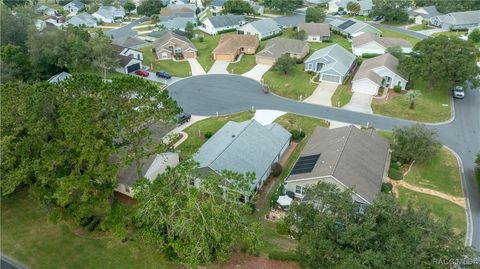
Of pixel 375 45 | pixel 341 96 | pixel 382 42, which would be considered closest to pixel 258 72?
pixel 341 96

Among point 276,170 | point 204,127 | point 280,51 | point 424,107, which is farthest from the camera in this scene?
point 280,51

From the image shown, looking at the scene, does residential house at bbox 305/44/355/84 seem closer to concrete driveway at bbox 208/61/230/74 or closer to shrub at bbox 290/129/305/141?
concrete driveway at bbox 208/61/230/74

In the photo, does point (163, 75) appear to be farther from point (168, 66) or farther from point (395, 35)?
point (395, 35)

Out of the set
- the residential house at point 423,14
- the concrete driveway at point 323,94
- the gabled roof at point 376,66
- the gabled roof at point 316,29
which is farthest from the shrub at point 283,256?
the residential house at point 423,14

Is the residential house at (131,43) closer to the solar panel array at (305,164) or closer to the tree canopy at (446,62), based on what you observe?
the solar panel array at (305,164)

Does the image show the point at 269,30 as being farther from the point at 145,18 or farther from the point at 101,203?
the point at 101,203

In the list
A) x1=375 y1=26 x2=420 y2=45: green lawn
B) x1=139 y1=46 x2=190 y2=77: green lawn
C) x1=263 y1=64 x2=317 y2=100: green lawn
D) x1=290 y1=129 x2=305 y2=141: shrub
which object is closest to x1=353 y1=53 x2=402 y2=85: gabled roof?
x1=263 y1=64 x2=317 y2=100: green lawn

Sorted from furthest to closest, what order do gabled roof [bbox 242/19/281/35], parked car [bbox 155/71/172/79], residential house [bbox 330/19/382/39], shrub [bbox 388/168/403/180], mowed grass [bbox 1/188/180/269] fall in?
gabled roof [bbox 242/19/281/35]
residential house [bbox 330/19/382/39]
parked car [bbox 155/71/172/79]
shrub [bbox 388/168/403/180]
mowed grass [bbox 1/188/180/269]

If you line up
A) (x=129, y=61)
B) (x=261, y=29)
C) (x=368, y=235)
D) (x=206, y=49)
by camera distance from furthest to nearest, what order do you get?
1. (x=261, y=29)
2. (x=206, y=49)
3. (x=129, y=61)
4. (x=368, y=235)
